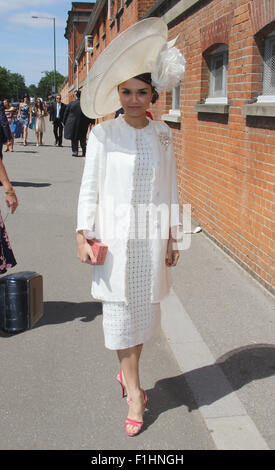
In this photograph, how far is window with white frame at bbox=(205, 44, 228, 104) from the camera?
6996 millimetres

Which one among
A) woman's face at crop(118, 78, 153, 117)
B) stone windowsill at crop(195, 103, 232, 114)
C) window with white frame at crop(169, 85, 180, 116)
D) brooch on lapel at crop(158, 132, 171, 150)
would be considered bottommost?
brooch on lapel at crop(158, 132, 171, 150)

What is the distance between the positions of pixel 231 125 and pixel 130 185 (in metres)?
3.70

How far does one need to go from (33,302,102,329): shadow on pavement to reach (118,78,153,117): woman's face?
229cm

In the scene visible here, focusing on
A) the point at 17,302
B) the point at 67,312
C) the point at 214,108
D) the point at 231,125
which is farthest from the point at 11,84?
the point at 17,302

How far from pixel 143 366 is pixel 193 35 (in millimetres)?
5853

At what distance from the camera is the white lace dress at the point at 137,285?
9.48 ft

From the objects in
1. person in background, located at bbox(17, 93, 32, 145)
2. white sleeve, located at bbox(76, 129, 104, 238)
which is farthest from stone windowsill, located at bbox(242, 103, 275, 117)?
person in background, located at bbox(17, 93, 32, 145)

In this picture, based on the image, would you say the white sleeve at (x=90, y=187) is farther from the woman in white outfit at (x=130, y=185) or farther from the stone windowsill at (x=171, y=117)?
the stone windowsill at (x=171, y=117)

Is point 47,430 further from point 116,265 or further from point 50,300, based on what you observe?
point 50,300

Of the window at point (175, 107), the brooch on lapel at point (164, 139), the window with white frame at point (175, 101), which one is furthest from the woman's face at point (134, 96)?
the window with white frame at point (175, 101)

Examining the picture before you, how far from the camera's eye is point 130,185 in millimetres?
2854

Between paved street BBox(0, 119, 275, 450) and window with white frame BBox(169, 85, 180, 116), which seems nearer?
paved street BBox(0, 119, 275, 450)

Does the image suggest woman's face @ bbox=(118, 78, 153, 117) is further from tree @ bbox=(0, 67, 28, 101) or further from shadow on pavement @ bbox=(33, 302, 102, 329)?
tree @ bbox=(0, 67, 28, 101)

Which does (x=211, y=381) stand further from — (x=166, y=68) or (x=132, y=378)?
(x=166, y=68)
